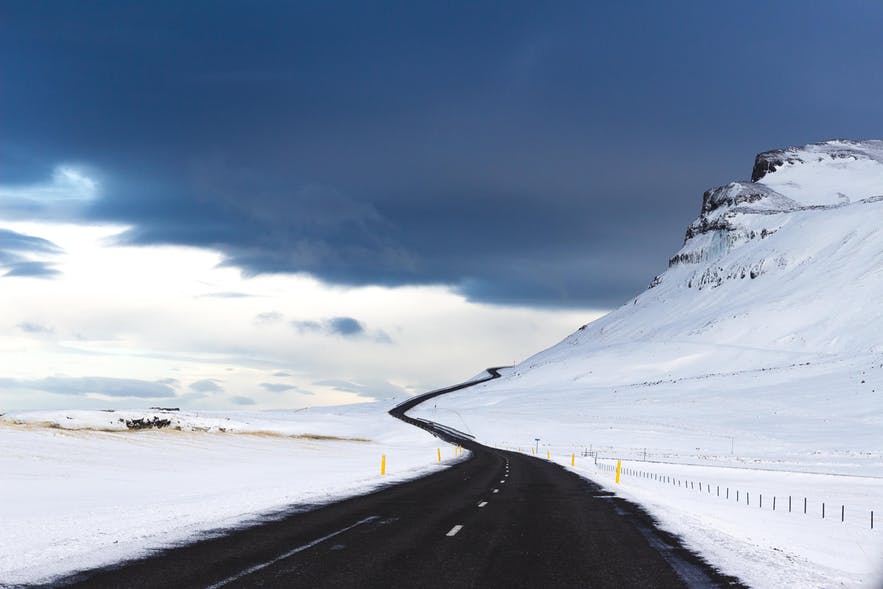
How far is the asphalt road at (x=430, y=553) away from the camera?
11469 millimetres

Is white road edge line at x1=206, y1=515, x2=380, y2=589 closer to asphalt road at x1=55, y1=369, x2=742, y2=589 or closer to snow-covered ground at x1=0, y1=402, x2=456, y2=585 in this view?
asphalt road at x1=55, y1=369, x2=742, y2=589

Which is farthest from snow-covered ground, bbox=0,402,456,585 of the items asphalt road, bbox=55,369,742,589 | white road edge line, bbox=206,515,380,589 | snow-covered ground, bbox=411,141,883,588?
snow-covered ground, bbox=411,141,883,588

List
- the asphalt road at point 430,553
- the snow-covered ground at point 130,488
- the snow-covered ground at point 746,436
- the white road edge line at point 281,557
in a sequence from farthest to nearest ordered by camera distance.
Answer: the snow-covered ground at point 746,436 < the snow-covered ground at point 130,488 < the asphalt road at point 430,553 < the white road edge line at point 281,557

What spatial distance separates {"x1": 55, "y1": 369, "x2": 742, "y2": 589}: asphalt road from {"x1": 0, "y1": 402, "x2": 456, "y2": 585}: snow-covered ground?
1.21m

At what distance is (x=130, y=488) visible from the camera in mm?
28812

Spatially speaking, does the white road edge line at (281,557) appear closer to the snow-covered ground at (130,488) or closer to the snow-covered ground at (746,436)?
the snow-covered ground at (130,488)

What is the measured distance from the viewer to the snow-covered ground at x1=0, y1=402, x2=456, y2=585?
14250mm

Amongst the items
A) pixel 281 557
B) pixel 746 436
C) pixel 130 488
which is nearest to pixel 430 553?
pixel 281 557

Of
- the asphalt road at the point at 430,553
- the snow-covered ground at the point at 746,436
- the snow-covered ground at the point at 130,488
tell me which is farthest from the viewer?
the snow-covered ground at the point at 746,436

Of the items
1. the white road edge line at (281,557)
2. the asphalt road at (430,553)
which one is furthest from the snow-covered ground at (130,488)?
the white road edge line at (281,557)

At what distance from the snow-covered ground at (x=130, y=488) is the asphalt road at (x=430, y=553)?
1.21 m

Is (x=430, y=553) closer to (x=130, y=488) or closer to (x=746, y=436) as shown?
(x=130, y=488)

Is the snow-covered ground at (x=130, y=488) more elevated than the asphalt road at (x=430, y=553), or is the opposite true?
the asphalt road at (x=430, y=553)

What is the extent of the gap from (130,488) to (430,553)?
59.0 feet
